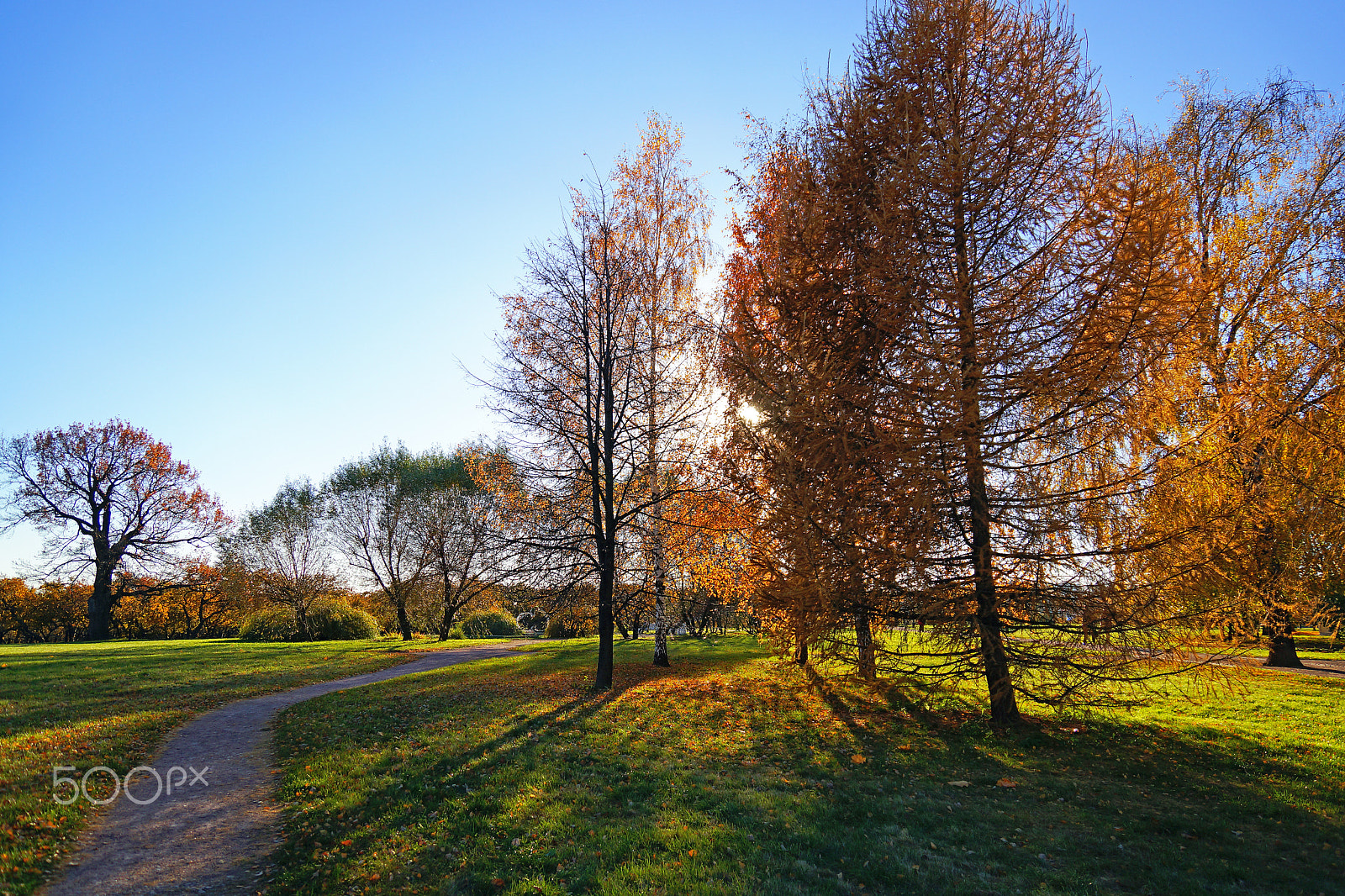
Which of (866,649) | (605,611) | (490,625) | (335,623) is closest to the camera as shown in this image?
(866,649)

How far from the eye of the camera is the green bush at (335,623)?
97.0 feet

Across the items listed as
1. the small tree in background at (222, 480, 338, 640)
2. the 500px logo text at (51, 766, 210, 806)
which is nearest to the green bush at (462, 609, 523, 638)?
the small tree in background at (222, 480, 338, 640)

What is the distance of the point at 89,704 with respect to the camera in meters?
10.4

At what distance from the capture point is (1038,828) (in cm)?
530

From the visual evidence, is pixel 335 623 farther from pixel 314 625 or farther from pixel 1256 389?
pixel 1256 389

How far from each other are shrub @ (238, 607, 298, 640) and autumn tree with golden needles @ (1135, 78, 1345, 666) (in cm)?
3467

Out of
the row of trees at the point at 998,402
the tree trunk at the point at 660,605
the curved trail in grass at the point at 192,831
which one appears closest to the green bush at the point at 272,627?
the tree trunk at the point at 660,605

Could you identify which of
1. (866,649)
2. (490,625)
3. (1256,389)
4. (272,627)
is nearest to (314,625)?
(272,627)

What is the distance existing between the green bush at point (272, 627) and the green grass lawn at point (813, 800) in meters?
23.8

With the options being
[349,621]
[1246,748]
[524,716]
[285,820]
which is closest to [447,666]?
[524,716]

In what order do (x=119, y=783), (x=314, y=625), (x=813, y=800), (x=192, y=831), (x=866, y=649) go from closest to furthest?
1. (x=192, y=831)
2. (x=813, y=800)
3. (x=119, y=783)
4. (x=866, y=649)
5. (x=314, y=625)

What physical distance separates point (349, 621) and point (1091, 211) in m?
33.9

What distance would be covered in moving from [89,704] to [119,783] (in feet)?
17.8

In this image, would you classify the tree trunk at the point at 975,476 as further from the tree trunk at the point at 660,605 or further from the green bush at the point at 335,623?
the green bush at the point at 335,623
